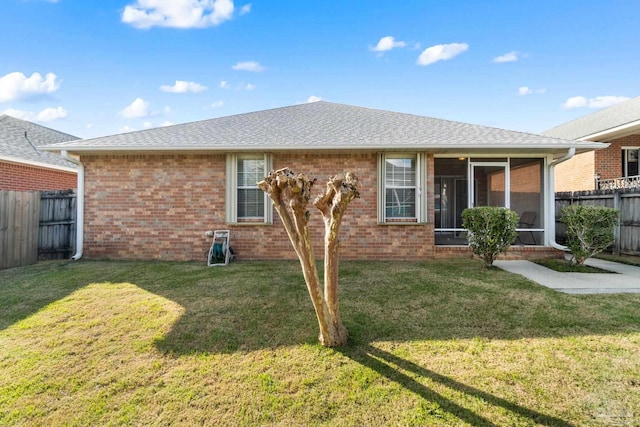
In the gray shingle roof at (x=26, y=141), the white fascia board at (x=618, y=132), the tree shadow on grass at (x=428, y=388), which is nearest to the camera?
the tree shadow on grass at (x=428, y=388)

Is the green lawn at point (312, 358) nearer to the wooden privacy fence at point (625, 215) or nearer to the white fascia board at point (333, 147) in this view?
the white fascia board at point (333, 147)

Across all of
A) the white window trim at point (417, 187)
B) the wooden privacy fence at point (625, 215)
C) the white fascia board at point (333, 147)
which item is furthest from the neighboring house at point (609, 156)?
the white window trim at point (417, 187)

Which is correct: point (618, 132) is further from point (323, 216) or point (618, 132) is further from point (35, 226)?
point (35, 226)

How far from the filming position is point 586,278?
5691mm

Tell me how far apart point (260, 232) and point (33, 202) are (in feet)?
19.1

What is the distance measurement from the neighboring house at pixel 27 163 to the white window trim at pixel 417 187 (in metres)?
9.94

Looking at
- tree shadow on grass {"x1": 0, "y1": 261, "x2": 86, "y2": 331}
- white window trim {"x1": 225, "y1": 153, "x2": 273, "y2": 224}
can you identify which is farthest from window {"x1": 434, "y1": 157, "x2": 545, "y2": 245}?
tree shadow on grass {"x1": 0, "y1": 261, "x2": 86, "y2": 331}

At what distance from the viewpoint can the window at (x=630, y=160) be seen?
39.7ft

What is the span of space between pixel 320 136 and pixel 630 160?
13422mm

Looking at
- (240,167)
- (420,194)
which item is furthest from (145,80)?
(420,194)

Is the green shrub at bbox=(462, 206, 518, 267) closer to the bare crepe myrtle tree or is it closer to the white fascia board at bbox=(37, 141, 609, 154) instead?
the white fascia board at bbox=(37, 141, 609, 154)

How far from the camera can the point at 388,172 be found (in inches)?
299

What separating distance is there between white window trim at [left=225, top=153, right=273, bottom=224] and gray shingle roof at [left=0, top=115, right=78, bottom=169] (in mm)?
6182

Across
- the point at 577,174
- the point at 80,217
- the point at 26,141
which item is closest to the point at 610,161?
the point at 577,174
